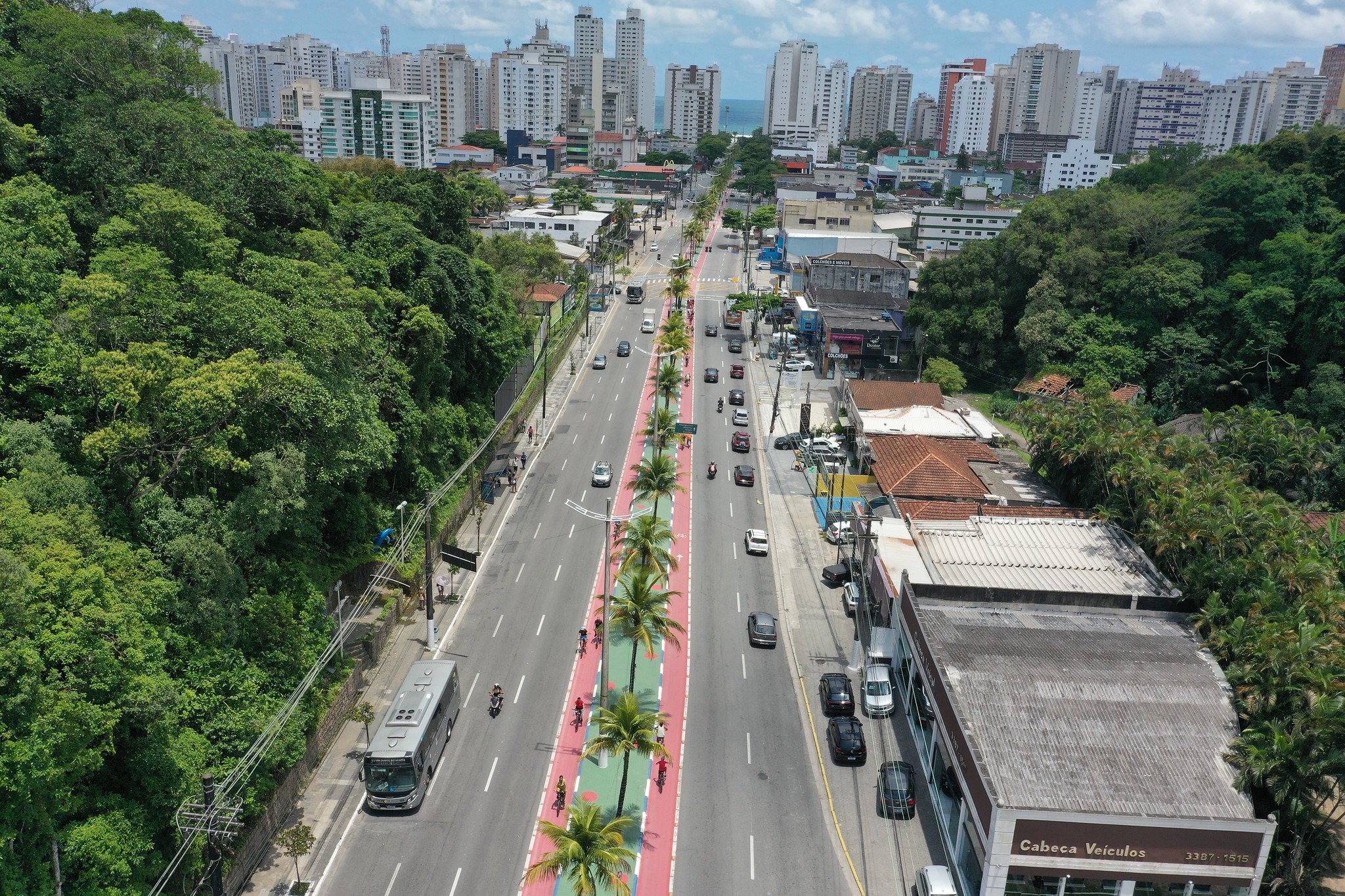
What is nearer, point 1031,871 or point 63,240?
point 1031,871

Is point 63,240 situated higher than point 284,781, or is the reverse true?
point 63,240

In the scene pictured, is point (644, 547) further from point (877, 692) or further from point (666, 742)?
point (877, 692)

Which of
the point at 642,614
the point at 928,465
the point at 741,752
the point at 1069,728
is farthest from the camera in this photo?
the point at 928,465

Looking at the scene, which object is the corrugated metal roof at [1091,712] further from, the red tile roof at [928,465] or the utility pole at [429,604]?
the utility pole at [429,604]

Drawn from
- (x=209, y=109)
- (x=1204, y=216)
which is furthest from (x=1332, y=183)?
(x=209, y=109)

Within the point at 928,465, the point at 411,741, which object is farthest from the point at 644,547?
the point at 928,465

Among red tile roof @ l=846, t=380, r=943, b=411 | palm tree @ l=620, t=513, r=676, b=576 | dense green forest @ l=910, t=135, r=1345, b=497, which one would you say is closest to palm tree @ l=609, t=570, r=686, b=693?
palm tree @ l=620, t=513, r=676, b=576

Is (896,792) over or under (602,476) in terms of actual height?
under

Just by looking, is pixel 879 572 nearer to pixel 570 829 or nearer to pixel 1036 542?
pixel 1036 542
